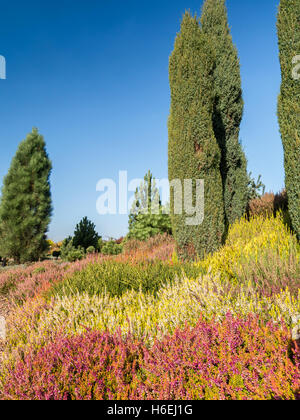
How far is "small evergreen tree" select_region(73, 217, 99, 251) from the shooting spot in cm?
1310

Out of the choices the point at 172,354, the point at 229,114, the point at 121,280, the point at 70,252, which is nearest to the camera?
the point at 172,354

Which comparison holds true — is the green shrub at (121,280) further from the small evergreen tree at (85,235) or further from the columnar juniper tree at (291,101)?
the small evergreen tree at (85,235)

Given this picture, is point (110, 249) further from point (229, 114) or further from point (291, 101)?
point (291, 101)

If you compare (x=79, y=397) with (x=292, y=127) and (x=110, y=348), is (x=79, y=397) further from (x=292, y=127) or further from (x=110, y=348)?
(x=292, y=127)

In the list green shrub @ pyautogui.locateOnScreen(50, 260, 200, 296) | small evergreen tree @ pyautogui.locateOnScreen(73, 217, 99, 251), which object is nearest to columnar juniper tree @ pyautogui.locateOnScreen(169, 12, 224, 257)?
green shrub @ pyautogui.locateOnScreen(50, 260, 200, 296)

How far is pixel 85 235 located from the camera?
13234 mm

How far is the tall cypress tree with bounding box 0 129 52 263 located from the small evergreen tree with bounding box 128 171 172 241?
4.80m

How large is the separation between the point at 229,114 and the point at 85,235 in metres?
7.96

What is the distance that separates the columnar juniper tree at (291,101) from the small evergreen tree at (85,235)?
922 cm

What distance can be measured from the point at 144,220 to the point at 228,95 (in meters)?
5.58

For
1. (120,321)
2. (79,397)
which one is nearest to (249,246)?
(120,321)

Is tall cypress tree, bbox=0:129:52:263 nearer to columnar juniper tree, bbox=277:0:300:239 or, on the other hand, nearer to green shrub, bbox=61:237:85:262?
green shrub, bbox=61:237:85:262

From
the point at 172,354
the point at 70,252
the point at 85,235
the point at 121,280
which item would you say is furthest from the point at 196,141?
the point at 85,235
